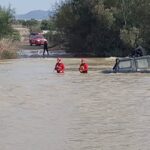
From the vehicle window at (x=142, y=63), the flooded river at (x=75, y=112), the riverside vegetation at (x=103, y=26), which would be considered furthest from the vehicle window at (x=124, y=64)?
the riverside vegetation at (x=103, y=26)

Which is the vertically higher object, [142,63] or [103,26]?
[103,26]

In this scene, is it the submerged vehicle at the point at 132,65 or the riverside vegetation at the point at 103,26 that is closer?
the submerged vehicle at the point at 132,65

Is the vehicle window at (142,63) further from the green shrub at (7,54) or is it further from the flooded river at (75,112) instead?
the green shrub at (7,54)

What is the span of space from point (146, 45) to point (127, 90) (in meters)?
26.2

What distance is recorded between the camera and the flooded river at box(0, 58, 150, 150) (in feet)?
46.5

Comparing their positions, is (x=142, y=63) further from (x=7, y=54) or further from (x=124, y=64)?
(x=7, y=54)

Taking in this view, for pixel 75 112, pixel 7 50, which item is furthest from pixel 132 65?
pixel 7 50

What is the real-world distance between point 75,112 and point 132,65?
14.7m

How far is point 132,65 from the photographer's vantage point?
3353 cm

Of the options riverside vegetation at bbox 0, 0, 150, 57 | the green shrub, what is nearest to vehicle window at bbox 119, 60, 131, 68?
riverside vegetation at bbox 0, 0, 150, 57

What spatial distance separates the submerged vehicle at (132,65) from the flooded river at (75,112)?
60cm

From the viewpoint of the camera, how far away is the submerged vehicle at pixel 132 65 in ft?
109

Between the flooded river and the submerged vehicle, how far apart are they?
23.5 inches

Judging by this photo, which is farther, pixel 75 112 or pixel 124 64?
pixel 124 64
